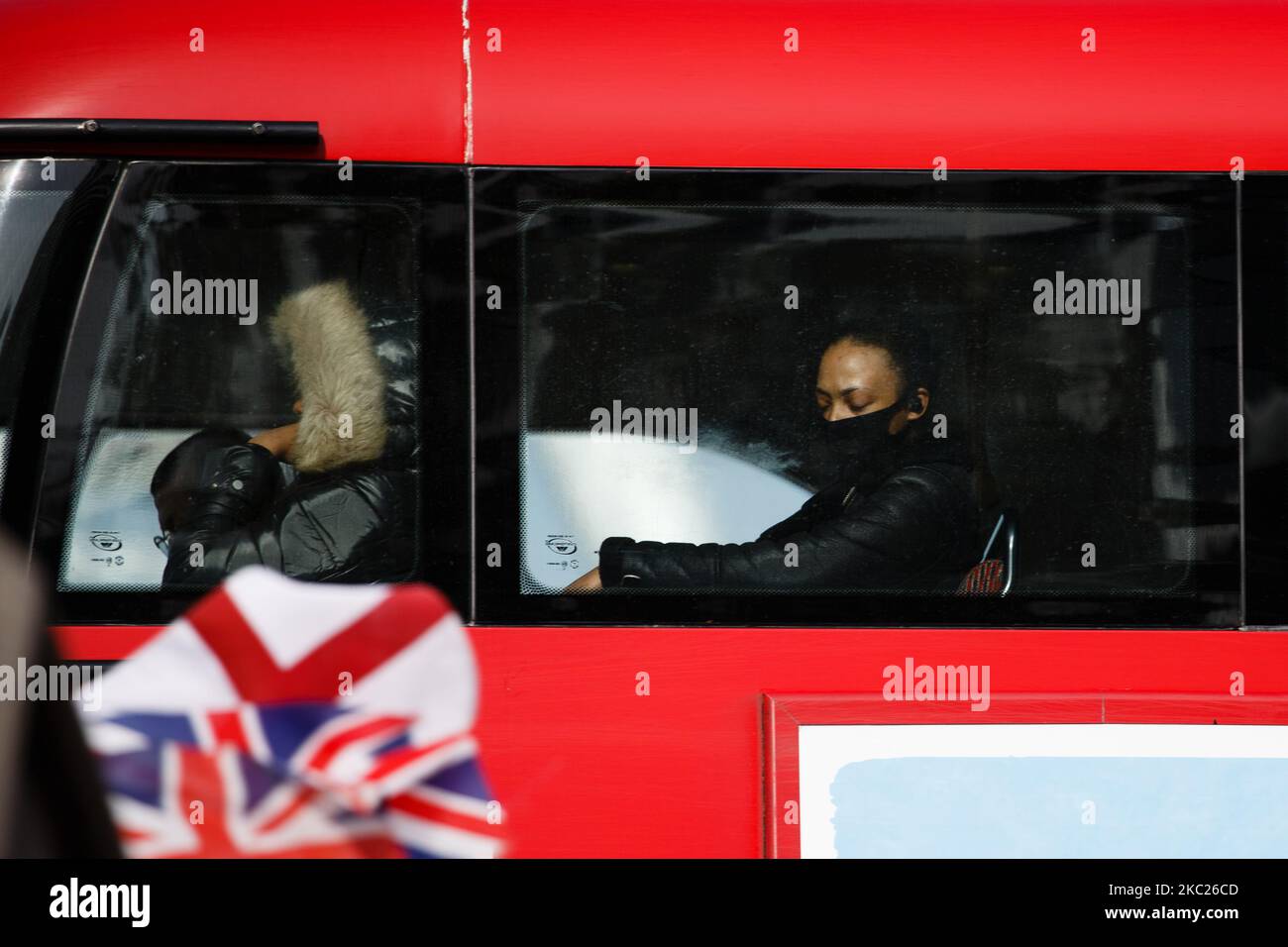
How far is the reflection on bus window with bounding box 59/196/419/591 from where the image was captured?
257 cm

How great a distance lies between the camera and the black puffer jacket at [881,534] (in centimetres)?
268

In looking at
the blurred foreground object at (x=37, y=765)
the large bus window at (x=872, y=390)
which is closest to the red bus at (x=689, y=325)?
the large bus window at (x=872, y=390)

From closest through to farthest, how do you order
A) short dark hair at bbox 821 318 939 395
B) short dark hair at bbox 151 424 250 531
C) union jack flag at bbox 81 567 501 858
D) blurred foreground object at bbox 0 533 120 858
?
blurred foreground object at bbox 0 533 120 858 < union jack flag at bbox 81 567 501 858 < short dark hair at bbox 151 424 250 531 < short dark hair at bbox 821 318 939 395

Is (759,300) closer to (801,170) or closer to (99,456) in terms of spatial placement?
(801,170)

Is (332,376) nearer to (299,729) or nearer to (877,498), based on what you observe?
(299,729)

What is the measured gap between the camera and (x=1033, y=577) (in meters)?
2.69

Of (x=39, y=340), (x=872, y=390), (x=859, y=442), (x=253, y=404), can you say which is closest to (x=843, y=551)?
(x=859, y=442)

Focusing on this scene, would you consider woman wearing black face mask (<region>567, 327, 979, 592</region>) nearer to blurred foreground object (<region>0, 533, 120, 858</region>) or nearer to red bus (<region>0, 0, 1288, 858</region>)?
red bus (<region>0, 0, 1288, 858</region>)

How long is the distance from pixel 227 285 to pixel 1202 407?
7.06 ft

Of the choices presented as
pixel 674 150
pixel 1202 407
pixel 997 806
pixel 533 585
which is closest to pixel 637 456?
pixel 533 585

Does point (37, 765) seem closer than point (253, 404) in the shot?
Yes

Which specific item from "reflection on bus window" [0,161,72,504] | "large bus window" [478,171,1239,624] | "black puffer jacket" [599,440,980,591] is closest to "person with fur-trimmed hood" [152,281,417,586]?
"large bus window" [478,171,1239,624]

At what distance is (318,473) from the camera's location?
262cm

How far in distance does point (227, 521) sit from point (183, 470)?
14 cm
